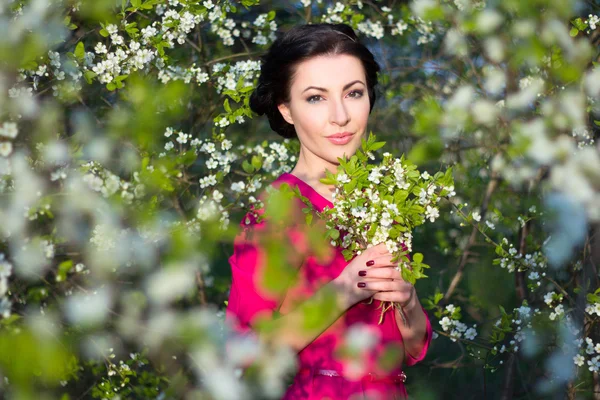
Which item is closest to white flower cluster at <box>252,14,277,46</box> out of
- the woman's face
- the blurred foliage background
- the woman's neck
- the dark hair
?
the blurred foliage background

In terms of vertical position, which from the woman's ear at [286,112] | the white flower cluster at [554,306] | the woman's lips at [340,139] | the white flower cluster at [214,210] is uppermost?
the woman's lips at [340,139]

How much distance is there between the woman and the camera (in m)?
2.24

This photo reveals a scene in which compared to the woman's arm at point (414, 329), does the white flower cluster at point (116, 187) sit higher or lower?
higher

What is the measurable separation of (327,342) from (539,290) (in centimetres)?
166

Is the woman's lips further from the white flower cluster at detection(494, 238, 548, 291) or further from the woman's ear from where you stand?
the white flower cluster at detection(494, 238, 548, 291)

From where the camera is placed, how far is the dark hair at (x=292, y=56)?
2.63 m

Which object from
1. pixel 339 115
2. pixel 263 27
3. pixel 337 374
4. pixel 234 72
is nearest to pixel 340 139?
pixel 339 115

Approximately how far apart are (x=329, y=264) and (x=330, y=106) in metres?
0.54

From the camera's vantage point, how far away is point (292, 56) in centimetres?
266

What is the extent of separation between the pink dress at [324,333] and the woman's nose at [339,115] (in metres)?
0.29

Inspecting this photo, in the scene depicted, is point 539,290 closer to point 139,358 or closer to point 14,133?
point 139,358

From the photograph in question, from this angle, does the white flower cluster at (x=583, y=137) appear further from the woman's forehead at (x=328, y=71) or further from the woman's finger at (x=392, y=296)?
the woman's finger at (x=392, y=296)

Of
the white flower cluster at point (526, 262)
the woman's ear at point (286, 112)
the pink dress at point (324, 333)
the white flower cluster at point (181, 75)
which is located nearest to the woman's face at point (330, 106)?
the woman's ear at point (286, 112)

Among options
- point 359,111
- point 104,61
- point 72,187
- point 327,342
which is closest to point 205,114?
point 104,61
